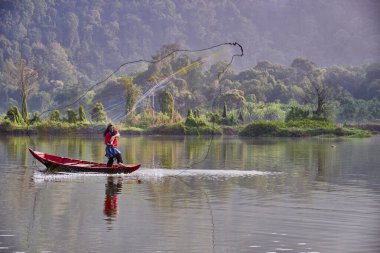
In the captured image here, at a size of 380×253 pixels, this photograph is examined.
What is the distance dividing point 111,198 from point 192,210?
340 cm

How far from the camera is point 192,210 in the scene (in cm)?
2161

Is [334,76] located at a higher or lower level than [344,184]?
higher

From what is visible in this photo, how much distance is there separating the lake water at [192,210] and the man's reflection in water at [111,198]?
0.09 ft

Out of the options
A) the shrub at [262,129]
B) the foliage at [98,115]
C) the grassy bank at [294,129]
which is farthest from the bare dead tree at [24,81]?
the grassy bank at [294,129]

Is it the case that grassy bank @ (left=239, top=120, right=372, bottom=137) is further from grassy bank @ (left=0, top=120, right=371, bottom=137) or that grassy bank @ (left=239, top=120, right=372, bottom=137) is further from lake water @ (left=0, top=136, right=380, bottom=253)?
lake water @ (left=0, top=136, right=380, bottom=253)

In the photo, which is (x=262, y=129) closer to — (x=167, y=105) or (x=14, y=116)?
(x=167, y=105)

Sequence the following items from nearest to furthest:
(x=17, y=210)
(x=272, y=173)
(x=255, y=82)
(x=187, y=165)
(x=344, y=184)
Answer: (x=17, y=210) < (x=344, y=184) < (x=272, y=173) < (x=187, y=165) < (x=255, y=82)

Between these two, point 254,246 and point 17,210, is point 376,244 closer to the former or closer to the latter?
point 254,246

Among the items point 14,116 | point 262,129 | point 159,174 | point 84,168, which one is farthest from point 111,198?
point 14,116

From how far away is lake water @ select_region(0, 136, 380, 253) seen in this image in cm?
1711

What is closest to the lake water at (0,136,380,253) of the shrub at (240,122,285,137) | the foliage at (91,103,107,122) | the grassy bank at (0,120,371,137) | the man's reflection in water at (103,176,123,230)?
the man's reflection in water at (103,176,123,230)

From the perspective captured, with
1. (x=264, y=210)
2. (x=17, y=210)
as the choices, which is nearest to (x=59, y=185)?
(x=17, y=210)

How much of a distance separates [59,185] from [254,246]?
12.2m

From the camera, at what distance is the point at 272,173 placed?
34469 mm
